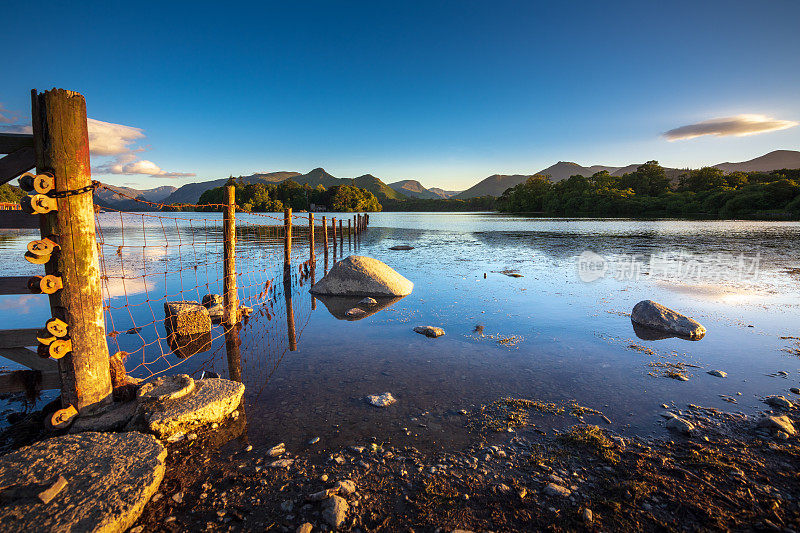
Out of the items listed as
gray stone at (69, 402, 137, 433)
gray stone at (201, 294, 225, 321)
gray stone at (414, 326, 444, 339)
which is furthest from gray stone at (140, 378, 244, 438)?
gray stone at (201, 294, 225, 321)

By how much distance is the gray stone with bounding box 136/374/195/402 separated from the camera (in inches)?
166

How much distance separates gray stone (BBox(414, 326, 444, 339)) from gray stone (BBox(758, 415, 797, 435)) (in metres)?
5.17

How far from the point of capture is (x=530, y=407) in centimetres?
482

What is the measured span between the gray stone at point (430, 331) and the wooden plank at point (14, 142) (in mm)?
6943

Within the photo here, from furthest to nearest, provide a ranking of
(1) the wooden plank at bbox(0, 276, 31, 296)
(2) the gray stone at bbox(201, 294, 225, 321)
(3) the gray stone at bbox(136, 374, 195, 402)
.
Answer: (2) the gray stone at bbox(201, 294, 225, 321) < (3) the gray stone at bbox(136, 374, 195, 402) < (1) the wooden plank at bbox(0, 276, 31, 296)

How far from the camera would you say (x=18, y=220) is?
144 inches

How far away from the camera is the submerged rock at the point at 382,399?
4.94m

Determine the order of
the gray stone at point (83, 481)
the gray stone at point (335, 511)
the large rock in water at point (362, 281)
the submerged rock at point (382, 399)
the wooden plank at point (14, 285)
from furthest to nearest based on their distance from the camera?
the large rock in water at point (362, 281)
the submerged rock at point (382, 399)
the wooden plank at point (14, 285)
the gray stone at point (335, 511)
the gray stone at point (83, 481)

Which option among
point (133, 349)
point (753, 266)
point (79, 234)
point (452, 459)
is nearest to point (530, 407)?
point (452, 459)

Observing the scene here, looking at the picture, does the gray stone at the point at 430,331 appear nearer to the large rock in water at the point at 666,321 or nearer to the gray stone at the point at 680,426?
the gray stone at the point at 680,426

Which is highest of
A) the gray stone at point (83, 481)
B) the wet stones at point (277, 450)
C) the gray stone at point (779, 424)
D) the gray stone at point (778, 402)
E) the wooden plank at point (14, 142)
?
the wooden plank at point (14, 142)

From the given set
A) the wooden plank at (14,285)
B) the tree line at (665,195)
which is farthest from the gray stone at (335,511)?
the tree line at (665,195)

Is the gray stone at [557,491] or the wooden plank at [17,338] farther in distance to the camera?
the wooden plank at [17,338]

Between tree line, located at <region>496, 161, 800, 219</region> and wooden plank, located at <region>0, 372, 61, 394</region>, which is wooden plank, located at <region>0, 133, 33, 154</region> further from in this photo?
tree line, located at <region>496, 161, 800, 219</region>
